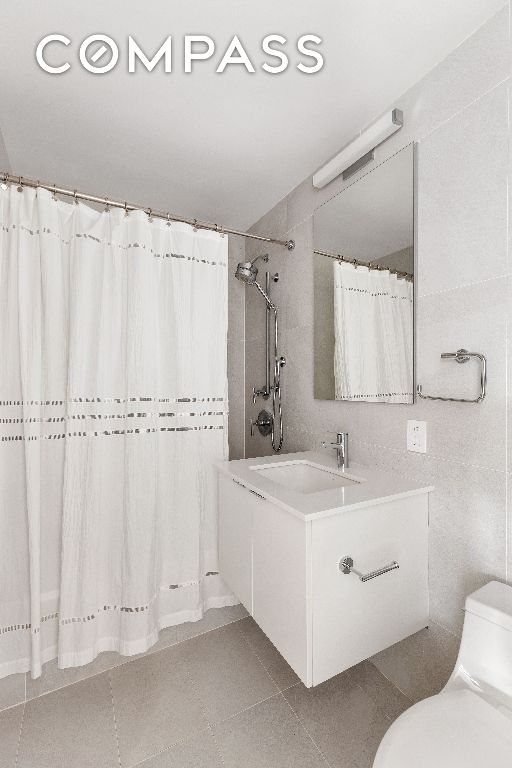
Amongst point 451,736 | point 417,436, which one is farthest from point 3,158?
point 451,736

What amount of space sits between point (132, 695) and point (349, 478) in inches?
48.2

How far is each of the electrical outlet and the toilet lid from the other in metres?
0.69

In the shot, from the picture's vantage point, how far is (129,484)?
152 centimetres

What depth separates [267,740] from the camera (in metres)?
1.27

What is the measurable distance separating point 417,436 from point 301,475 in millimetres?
601

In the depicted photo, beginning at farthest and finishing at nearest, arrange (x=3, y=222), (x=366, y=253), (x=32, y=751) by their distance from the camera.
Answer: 1. (x=366, y=253)
2. (x=3, y=222)
3. (x=32, y=751)

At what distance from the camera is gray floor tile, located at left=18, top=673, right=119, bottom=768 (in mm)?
1206

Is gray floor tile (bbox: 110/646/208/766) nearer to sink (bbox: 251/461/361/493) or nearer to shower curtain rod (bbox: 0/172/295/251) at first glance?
sink (bbox: 251/461/361/493)

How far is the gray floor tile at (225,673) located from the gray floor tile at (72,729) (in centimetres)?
35

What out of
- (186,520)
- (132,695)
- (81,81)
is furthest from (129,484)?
(81,81)

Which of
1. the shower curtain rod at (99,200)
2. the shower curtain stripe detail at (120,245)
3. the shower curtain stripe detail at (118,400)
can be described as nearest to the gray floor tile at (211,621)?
the shower curtain stripe detail at (118,400)

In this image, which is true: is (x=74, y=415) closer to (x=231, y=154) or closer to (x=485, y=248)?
(x=231, y=154)

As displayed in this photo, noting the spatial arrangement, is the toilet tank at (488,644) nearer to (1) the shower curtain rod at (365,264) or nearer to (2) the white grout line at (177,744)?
(2) the white grout line at (177,744)

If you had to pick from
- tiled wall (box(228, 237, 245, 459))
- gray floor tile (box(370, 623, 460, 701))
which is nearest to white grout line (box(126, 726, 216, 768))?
gray floor tile (box(370, 623, 460, 701))
